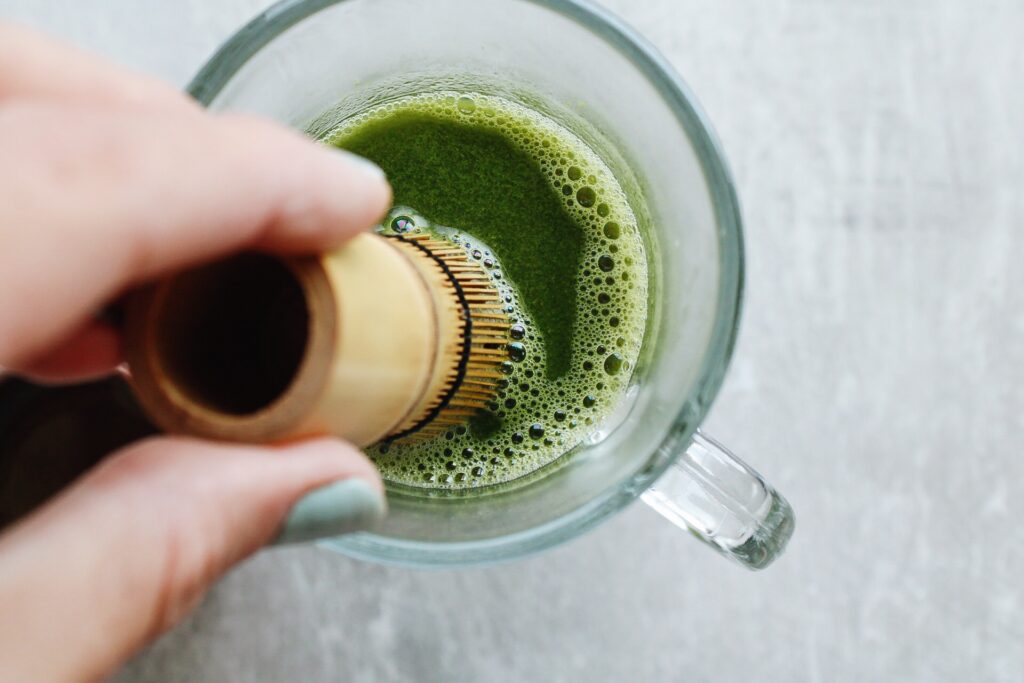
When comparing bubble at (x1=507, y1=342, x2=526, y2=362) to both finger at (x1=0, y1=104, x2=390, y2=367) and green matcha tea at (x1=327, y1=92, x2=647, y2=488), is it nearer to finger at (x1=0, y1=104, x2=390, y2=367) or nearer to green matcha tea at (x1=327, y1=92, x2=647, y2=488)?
green matcha tea at (x1=327, y1=92, x2=647, y2=488)

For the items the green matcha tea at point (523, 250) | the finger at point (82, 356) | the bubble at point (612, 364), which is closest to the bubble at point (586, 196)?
the green matcha tea at point (523, 250)

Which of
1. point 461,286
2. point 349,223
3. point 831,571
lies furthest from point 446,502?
point 831,571

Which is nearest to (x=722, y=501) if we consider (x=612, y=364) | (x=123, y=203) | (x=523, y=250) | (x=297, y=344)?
(x=612, y=364)

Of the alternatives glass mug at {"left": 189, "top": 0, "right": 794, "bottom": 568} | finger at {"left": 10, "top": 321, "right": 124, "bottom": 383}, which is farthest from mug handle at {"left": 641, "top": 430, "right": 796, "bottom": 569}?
finger at {"left": 10, "top": 321, "right": 124, "bottom": 383}

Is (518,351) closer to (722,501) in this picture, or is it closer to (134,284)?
(722,501)

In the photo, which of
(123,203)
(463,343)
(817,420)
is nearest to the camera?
(123,203)

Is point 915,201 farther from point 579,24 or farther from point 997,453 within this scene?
point 579,24

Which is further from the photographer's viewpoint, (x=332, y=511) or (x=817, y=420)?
(x=817, y=420)
